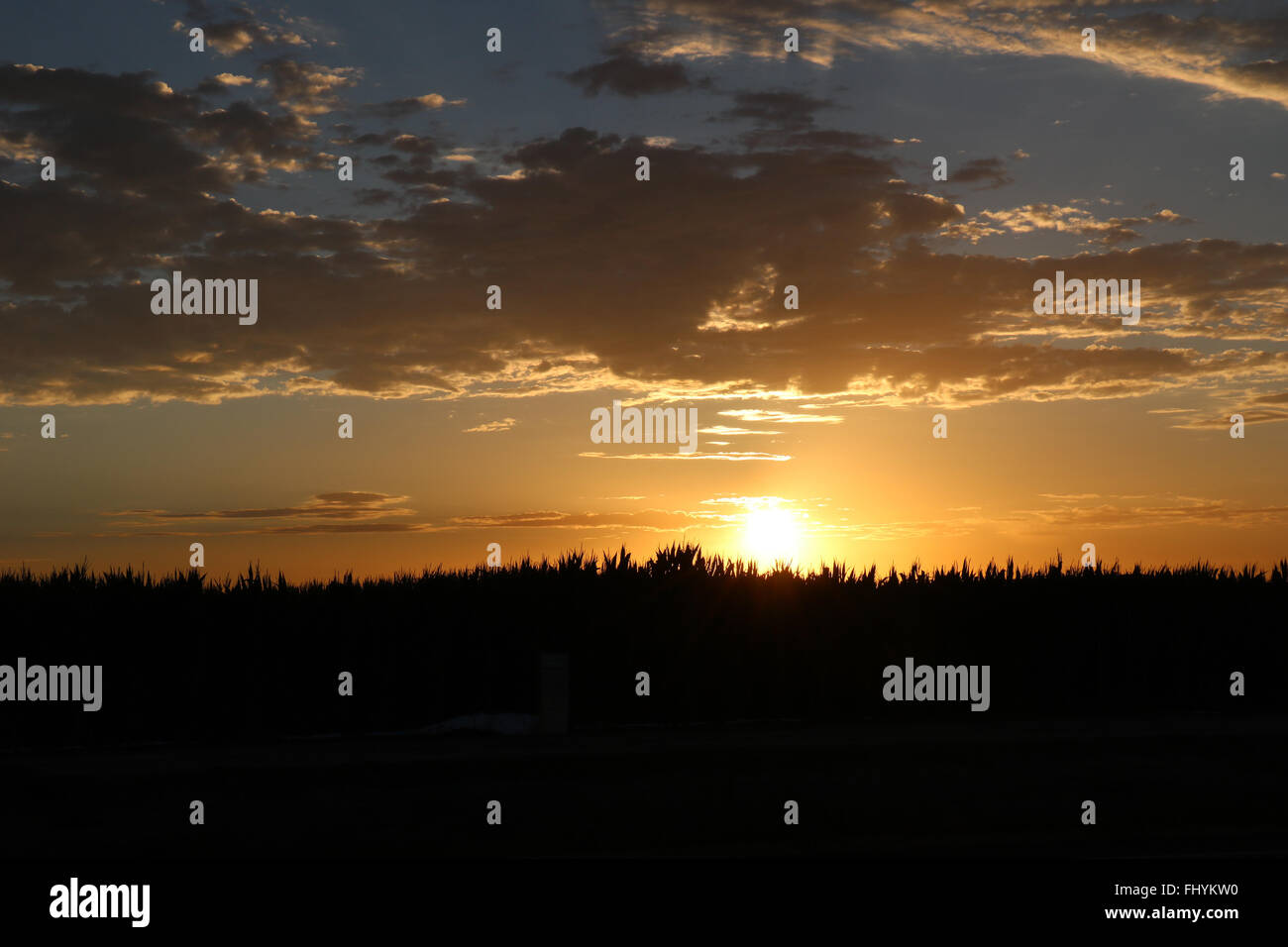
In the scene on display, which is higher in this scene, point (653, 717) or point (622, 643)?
point (622, 643)

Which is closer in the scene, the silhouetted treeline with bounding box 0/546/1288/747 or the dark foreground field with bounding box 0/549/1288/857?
the dark foreground field with bounding box 0/549/1288/857

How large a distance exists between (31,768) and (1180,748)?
15.4 metres

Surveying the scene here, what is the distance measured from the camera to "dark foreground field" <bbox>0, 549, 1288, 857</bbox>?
1436 cm

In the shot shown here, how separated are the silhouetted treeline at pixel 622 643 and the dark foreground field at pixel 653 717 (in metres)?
0.05

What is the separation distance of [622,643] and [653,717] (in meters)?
1.54

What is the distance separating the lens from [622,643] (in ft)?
86.2

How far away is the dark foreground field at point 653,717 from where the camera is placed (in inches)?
565

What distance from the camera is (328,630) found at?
24766 millimetres

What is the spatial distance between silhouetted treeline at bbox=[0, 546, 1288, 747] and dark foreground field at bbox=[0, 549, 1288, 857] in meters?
0.05

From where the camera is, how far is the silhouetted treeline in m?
23.5

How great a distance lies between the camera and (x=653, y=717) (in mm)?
26250
